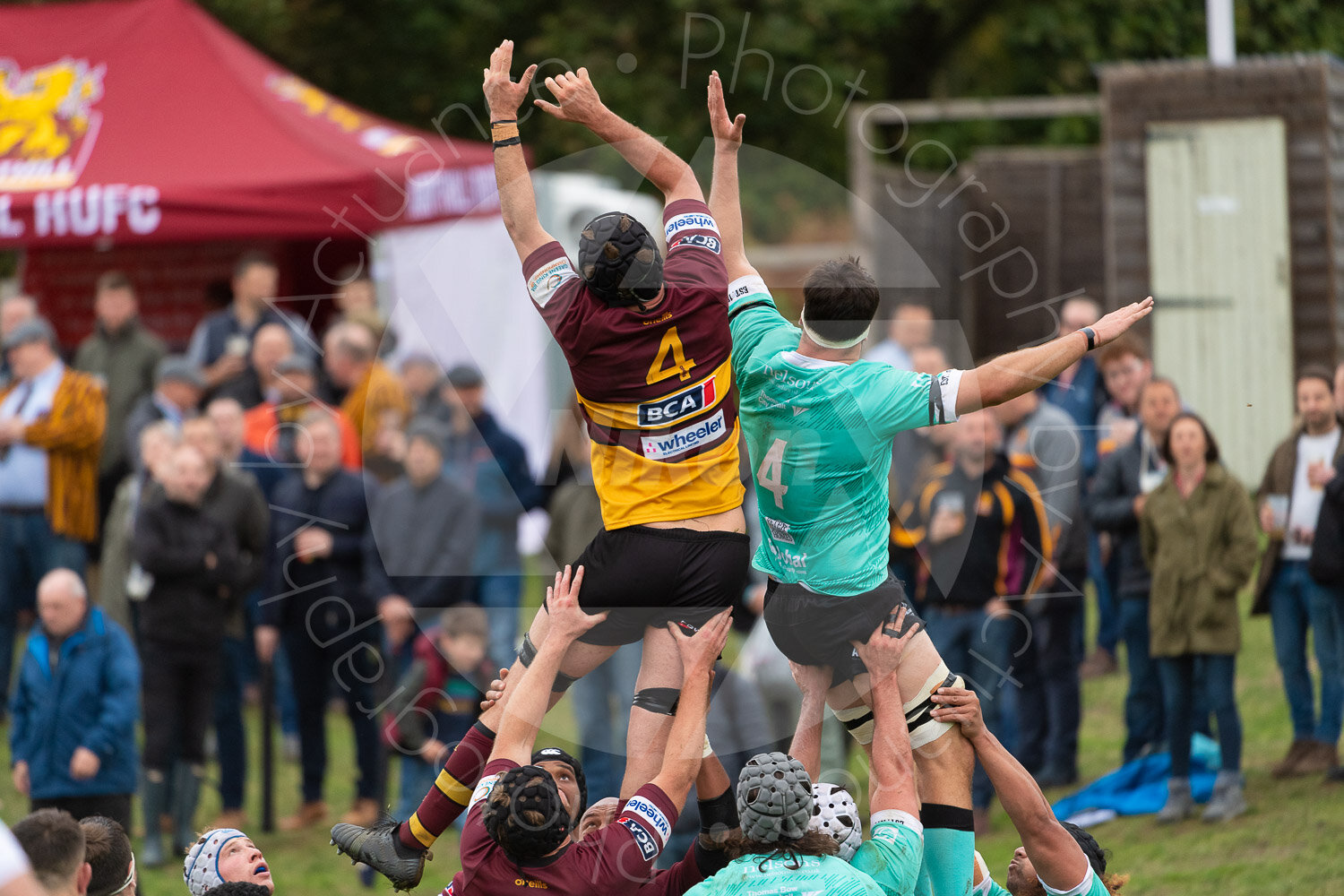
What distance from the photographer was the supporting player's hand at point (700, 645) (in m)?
5.12

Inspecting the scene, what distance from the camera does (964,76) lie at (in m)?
19.5

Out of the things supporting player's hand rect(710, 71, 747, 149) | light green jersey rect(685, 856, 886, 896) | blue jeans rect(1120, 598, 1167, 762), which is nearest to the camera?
light green jersey rect(685, 856, 886, 896)

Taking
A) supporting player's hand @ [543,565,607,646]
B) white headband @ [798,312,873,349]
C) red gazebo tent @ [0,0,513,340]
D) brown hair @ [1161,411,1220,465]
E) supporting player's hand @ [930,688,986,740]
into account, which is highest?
red gazebo tent @ [0,0,513,340]

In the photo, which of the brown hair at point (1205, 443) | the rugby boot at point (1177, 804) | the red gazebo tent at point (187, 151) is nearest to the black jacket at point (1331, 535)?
the brown hair at point (1205, 443)

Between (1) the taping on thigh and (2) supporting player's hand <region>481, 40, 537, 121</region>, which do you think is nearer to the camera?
(2) supporting player's hand <region>481, 40, 537, 121</region>

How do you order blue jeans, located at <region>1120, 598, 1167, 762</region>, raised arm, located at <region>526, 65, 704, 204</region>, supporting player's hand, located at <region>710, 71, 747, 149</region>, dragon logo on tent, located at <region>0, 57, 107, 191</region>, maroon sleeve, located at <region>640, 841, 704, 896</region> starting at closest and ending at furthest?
1. maroon sleeve, located at <region>640, 841, 704, 896</region>
2. raised arm, located at <region>526, 65, 704, 204</region>
3. supporting player's hand, located at <region>710, 71, 747, 149</region>
4. blue jeans, located at <region>1120, 598, 1167, 762</region>
5. dragon logo on tent, located at <region>0, 57, 107, 191</region>

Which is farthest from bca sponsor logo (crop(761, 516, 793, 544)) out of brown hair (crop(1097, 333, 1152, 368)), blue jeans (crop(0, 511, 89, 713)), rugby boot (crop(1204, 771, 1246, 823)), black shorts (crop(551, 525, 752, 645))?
blue jeans (crop(0, 511, 89, 713))

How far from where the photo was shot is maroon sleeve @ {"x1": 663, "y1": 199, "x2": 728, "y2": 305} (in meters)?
5.01

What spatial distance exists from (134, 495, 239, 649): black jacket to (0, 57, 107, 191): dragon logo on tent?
4333 millimetres

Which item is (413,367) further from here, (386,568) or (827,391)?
(827,391)

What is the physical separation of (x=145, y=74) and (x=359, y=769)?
682 centimetres

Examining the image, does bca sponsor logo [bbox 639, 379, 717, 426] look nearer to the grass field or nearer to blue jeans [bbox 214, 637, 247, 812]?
the grass field

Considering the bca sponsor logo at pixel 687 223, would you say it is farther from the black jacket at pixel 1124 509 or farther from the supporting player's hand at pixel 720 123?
the black jacket at pixel 1124 509

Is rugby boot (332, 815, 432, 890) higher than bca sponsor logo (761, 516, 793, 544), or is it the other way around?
bca sponsor logo (761, 516, 793, 544)
